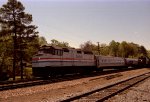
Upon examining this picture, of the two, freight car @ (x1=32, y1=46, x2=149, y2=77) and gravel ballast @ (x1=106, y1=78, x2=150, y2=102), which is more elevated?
freight car @ (x1=32, y1=46, x2=149, y2=77)

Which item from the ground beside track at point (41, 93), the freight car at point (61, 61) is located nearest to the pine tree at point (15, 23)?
the freight car at point (61, 61)

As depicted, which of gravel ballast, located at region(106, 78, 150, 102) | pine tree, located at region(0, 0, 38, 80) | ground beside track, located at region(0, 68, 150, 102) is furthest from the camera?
pine tree, located at region(0, 0, 38, 80)

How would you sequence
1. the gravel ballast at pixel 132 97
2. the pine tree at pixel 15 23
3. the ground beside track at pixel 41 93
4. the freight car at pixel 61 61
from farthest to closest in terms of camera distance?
the pine tree at pixel 15 23 → the freight car at pixel 61 61 → the ground beside track at pixel 41 93 → the gravel ballast at pixel 132 97

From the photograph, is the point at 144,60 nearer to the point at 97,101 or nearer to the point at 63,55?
the point at 63,55

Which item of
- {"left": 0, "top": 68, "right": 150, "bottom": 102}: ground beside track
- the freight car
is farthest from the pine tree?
{"left": 0, "top": 68, "right": 150, "bottom": 102}: ground beside track

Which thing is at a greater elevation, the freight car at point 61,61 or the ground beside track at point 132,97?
the freight car at point 61,61

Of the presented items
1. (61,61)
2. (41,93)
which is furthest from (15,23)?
(41,93)

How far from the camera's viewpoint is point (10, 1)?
148 ft

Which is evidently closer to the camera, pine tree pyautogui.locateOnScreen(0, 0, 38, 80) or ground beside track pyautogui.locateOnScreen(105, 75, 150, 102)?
ground beside track pyautogui.locateOnScreen(105, 75, 150, 102)

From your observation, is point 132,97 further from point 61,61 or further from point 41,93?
point 61,61

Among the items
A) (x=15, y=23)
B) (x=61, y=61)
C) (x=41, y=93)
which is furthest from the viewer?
(x=15, y=23)

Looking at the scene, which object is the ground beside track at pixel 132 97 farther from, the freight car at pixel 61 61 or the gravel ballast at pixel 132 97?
the freight car at pixel 61 61

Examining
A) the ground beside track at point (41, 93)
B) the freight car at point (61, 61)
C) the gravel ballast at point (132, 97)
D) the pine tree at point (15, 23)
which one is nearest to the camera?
the gravel ballast at point (132, 97)

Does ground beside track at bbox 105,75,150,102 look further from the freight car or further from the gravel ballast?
the freight car
